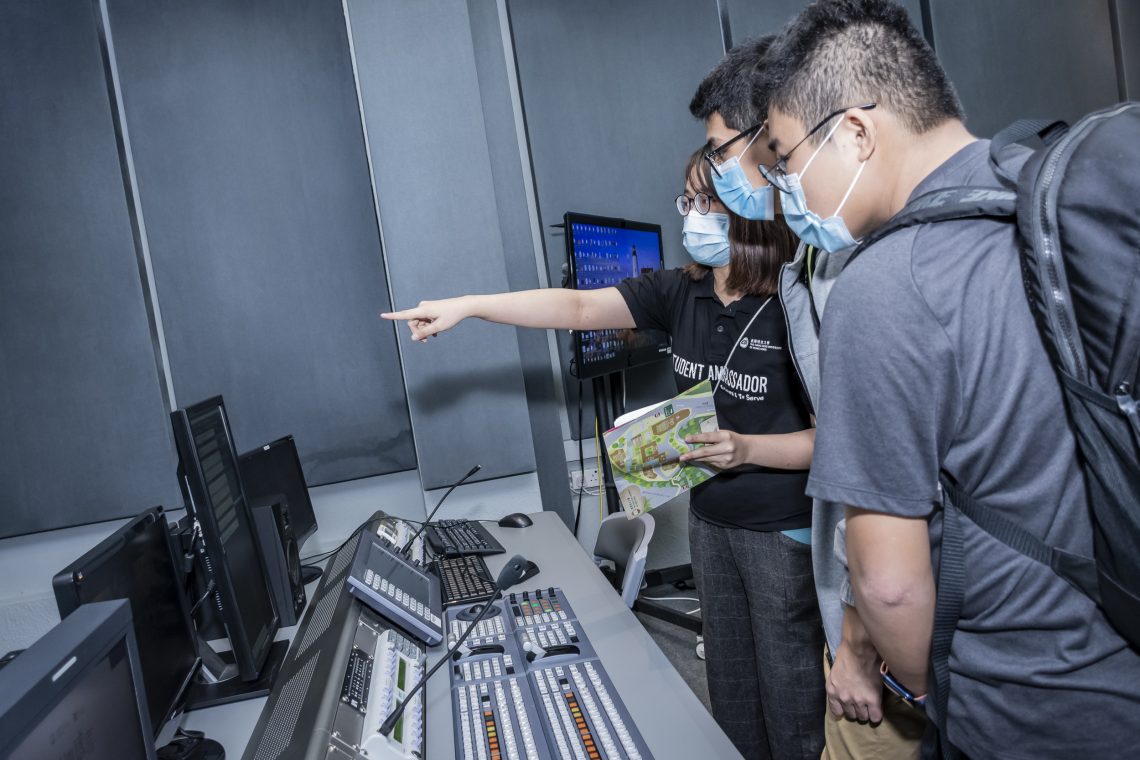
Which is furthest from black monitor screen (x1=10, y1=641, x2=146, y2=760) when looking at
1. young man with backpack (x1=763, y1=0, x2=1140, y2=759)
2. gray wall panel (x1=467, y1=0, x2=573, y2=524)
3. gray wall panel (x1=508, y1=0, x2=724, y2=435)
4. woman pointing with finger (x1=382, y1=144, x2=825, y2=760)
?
gray wall panel (x1=508, y1=0, x2=724, y2=435)

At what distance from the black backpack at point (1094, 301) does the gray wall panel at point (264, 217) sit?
2179 mm

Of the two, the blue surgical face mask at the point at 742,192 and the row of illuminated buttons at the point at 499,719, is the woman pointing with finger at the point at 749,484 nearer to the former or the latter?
the blue surgical face mask at the point at 742,192

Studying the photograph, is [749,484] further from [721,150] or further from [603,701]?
[721,150]

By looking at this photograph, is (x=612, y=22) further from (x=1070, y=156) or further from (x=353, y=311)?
(x=1070, y=156)

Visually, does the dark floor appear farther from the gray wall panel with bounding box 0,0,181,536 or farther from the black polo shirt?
the gray wall panel with bounding box 0,0,181,536

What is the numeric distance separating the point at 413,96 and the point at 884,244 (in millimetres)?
1823

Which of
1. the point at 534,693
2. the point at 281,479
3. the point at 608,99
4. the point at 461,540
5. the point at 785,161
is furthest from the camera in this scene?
the point at 608,99

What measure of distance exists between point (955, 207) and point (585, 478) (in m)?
2.46

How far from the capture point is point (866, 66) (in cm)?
79

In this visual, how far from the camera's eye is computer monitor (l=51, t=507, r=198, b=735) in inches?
36.8

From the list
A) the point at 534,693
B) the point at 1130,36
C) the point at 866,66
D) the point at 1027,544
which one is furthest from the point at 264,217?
the point at 1130,36

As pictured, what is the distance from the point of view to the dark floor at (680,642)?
2.49 meters

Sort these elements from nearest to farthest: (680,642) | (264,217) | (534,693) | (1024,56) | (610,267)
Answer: (534,693)
(264,217)
(610,267)
(680,642)
(1024,56)

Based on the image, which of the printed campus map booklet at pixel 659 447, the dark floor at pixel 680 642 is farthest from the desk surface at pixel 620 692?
the dark floor at pixel 680 642
